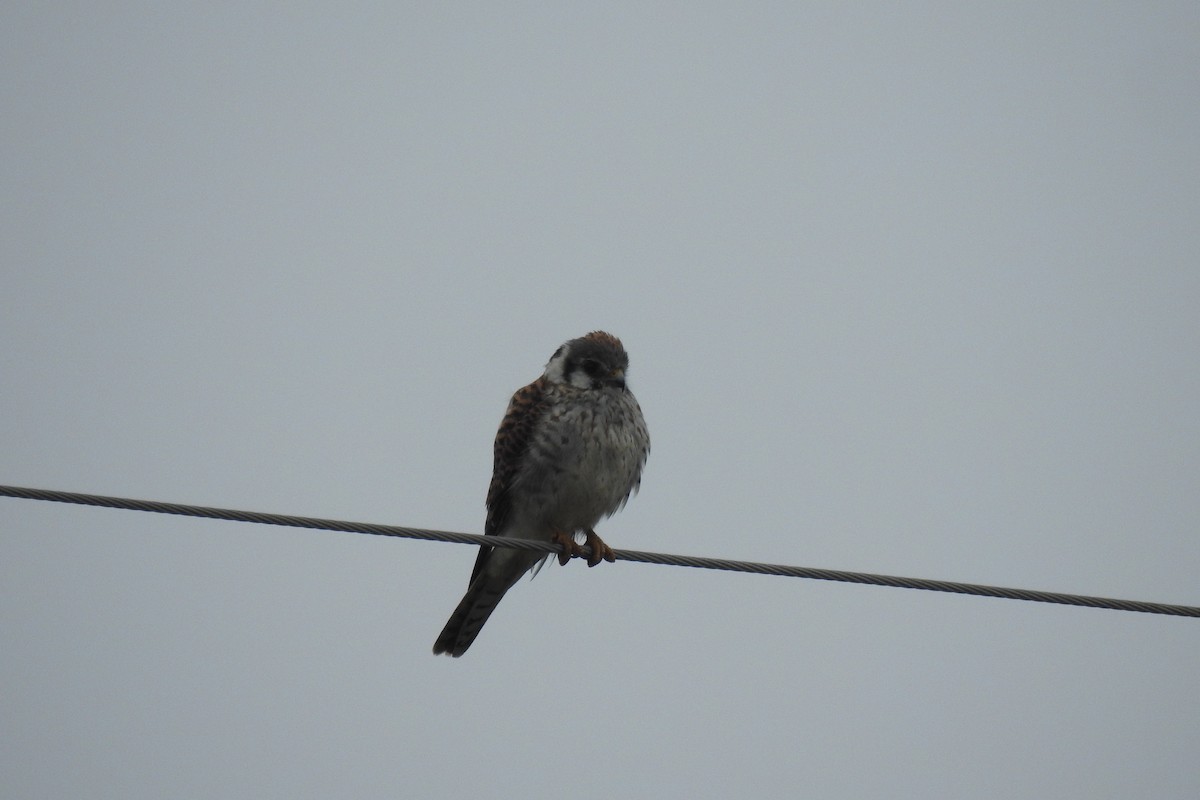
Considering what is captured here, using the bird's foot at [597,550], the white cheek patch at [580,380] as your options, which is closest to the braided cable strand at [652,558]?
the bird's foot at [597,550]

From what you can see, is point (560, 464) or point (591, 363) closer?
point (560, 464)

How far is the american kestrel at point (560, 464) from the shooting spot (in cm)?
529

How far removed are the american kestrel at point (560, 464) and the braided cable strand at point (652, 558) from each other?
132cm

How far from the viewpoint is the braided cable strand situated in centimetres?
327

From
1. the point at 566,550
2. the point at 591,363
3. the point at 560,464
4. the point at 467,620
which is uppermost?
the point at 591,363

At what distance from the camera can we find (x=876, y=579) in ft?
12.2

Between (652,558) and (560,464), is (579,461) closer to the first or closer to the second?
(560,464)

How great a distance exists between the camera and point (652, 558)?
3.86 m

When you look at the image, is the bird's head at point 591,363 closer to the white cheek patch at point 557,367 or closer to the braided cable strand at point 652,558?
the white cheek patch at point 557,367

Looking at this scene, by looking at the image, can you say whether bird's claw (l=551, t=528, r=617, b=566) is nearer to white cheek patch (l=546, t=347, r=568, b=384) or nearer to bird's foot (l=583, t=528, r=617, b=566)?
bird's foot (l=583, t=528, r=617, b=566)

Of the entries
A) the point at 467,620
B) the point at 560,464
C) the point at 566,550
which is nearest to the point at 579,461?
the point at 560,464

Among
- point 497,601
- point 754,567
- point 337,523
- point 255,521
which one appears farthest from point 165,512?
point 497,601

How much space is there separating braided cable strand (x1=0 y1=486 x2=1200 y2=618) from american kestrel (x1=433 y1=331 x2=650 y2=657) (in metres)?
1.32

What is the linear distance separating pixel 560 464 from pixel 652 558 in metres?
1.48
